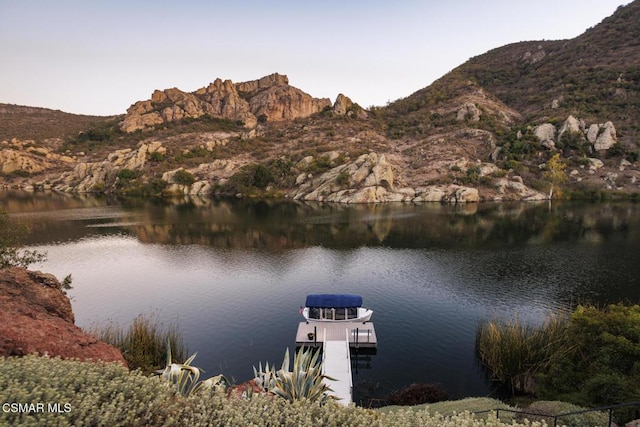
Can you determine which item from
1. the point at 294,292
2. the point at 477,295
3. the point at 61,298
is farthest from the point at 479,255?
the point at 61,298

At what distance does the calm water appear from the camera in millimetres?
30109

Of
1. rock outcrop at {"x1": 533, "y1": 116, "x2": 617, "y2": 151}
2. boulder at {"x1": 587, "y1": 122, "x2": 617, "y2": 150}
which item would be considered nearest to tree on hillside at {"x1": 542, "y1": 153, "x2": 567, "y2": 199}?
rock outcrop at {"x1": 533, "y1": 116, "x2": 617, "y2": 151}

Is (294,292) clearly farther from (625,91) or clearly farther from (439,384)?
(625,91)

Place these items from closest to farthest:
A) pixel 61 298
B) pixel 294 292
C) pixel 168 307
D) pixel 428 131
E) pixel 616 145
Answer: pixel 61 298 < pixel 168 307 < pixel 294 292 < pixel 616 145 < pixel 428 131

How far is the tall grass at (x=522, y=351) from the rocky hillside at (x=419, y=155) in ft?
305

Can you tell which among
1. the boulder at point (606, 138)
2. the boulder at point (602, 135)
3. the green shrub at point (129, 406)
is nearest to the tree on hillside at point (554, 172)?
the boulder at point (606, 138)

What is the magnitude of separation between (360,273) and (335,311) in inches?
627

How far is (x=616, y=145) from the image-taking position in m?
129

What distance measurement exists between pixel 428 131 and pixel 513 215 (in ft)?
284

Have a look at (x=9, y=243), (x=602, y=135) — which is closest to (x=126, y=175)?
(x=9, y=243)

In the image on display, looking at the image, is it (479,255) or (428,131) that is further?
(428,131)

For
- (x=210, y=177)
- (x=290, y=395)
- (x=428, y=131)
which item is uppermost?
(x=428, y=131)

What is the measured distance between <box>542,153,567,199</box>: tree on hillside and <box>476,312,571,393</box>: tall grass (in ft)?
371

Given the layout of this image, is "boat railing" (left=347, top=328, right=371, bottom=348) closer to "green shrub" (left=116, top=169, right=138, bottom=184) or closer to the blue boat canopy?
the blue boat canopy
